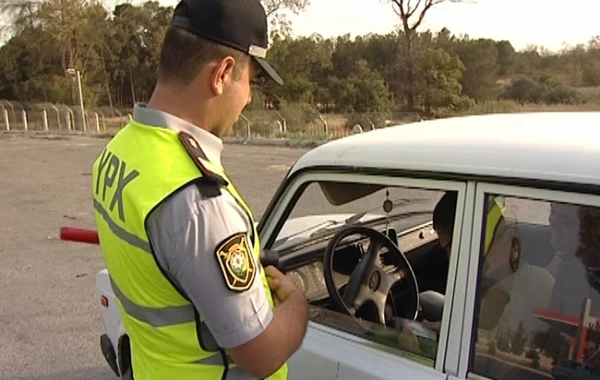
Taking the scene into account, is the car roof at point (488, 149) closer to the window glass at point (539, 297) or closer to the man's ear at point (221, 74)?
the window glass at point (539, 297)

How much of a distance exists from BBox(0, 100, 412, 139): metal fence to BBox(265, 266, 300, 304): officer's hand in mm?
13010

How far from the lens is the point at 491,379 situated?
5.23ft

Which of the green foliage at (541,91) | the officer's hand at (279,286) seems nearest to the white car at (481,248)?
the officer's hand at (279,286)

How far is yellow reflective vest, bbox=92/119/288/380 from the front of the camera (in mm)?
1330

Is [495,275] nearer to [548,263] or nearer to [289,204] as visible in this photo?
→ [548,263]

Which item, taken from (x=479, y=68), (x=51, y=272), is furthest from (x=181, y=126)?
(x=479, y=68)

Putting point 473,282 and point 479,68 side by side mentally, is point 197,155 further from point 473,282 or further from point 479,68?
point 479,68

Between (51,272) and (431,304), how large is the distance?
15.9 feet

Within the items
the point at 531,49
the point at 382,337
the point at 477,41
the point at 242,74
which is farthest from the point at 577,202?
the point at 531,49

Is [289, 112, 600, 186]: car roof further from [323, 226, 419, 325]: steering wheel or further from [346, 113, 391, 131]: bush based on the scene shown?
[346, 113, 391, 131]: bush

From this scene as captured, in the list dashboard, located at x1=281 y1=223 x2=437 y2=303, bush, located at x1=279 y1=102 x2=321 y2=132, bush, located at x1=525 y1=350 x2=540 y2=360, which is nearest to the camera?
bush, located at x1=525 y1=350 x2=540 y2=360

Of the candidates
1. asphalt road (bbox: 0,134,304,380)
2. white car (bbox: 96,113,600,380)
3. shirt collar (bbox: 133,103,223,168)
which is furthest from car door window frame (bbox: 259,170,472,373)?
asphalt road (bbox: 0,134,304,380)

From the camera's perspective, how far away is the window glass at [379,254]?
1.95 m

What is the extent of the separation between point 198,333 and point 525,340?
910mm
